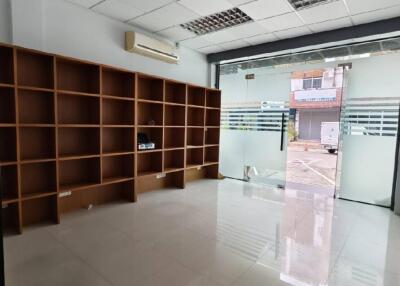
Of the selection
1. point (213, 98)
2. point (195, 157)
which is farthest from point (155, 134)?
point (213, 98)

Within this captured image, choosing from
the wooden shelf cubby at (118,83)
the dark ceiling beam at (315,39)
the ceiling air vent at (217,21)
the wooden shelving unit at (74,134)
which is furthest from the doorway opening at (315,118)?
the wooden shelf cubby at (118,83)

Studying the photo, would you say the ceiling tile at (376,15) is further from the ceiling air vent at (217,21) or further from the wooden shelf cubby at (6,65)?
the wooden shelf cubby at (6,65)

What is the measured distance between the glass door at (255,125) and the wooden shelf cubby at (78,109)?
132 inches

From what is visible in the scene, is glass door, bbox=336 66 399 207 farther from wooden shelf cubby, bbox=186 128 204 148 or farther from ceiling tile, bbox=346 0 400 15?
wooden shelf cubby, bbox=186 128 204 148

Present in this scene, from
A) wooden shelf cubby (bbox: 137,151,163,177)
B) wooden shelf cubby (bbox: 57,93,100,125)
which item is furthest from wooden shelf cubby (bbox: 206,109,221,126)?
wooden shelf cubby (bbox: 57,93,100,125)

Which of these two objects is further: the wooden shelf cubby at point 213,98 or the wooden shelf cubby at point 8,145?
the wooden shelf cubby at point 213,98

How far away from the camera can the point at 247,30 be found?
435 centimetres

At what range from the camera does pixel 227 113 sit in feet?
20.2

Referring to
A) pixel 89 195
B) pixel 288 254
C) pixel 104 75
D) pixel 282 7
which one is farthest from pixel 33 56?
pixel 288 254

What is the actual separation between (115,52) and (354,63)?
4173 mm

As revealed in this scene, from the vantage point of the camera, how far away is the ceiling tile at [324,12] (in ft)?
11.2

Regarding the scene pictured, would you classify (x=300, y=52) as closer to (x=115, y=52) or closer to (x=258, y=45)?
(x=258, y=45)

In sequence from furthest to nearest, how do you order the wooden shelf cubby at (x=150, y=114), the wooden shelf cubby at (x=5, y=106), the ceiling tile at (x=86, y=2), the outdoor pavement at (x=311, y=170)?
the outdoor pavement at (x=311, y=170) < the wooden shelf cubby at (x=150, y=114) < the ceiling tile at (x=86, y=2) < the wooden shelf cubby at (x=5, y=106)

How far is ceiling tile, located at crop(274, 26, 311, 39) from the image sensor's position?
423cm
